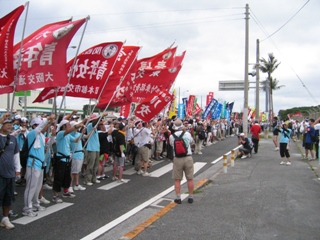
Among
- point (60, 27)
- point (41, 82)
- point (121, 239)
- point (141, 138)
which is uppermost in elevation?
point (60, 27)

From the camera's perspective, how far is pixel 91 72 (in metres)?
7.87

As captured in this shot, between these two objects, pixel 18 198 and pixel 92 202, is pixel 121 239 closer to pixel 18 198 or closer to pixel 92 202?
pixel 92 202

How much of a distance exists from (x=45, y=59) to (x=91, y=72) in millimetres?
1846

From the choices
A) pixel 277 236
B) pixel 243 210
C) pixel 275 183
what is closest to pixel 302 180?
pixel 275 183

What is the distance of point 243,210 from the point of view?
613 cm

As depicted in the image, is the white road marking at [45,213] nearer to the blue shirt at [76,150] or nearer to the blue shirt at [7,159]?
the blue shirt at [7,159]

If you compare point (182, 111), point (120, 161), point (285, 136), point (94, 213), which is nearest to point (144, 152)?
point (120, 161)

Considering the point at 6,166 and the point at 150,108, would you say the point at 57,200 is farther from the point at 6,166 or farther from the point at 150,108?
the point at 150,108

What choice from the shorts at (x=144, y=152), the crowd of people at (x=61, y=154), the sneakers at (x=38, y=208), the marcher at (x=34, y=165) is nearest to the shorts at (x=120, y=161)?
the crowd of people at (x=61, y=154)

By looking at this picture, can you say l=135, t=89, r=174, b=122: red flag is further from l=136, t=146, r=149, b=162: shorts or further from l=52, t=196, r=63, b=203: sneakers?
l=52, t=196, r=63, b=203: sneakers

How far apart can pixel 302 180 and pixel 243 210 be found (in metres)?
3.71

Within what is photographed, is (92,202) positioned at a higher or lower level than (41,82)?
lower

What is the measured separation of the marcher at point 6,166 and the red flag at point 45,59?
3.55 feet

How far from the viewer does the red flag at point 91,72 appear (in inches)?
310
